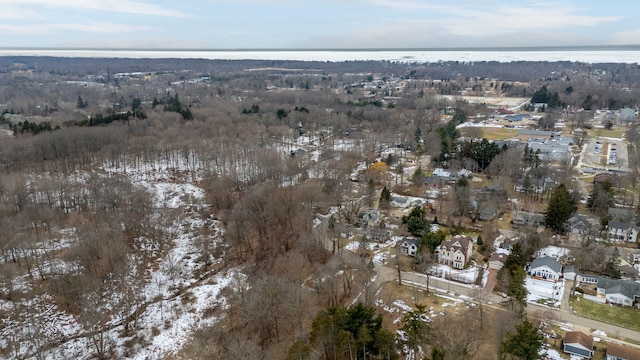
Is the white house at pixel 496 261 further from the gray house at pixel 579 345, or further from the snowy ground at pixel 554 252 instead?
the gray house at pixel 579 345

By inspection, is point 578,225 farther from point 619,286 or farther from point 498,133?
point 498,133

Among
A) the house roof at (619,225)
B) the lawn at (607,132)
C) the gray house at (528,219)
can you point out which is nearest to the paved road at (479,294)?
the gray house at (528,219)

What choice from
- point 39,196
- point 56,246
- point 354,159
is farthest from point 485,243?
point 39,196

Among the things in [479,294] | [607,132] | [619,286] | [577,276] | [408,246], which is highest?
[607,132]

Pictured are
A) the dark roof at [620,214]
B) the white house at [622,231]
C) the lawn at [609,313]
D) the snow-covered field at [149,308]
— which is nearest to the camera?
the snow-covered field at [149,308]

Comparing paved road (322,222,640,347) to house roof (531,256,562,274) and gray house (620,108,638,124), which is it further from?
gray house (620,108,638,124)

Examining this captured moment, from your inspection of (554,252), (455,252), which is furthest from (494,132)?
(455,252)

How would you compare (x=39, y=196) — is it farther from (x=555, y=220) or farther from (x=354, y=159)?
(x=555, y=220)
